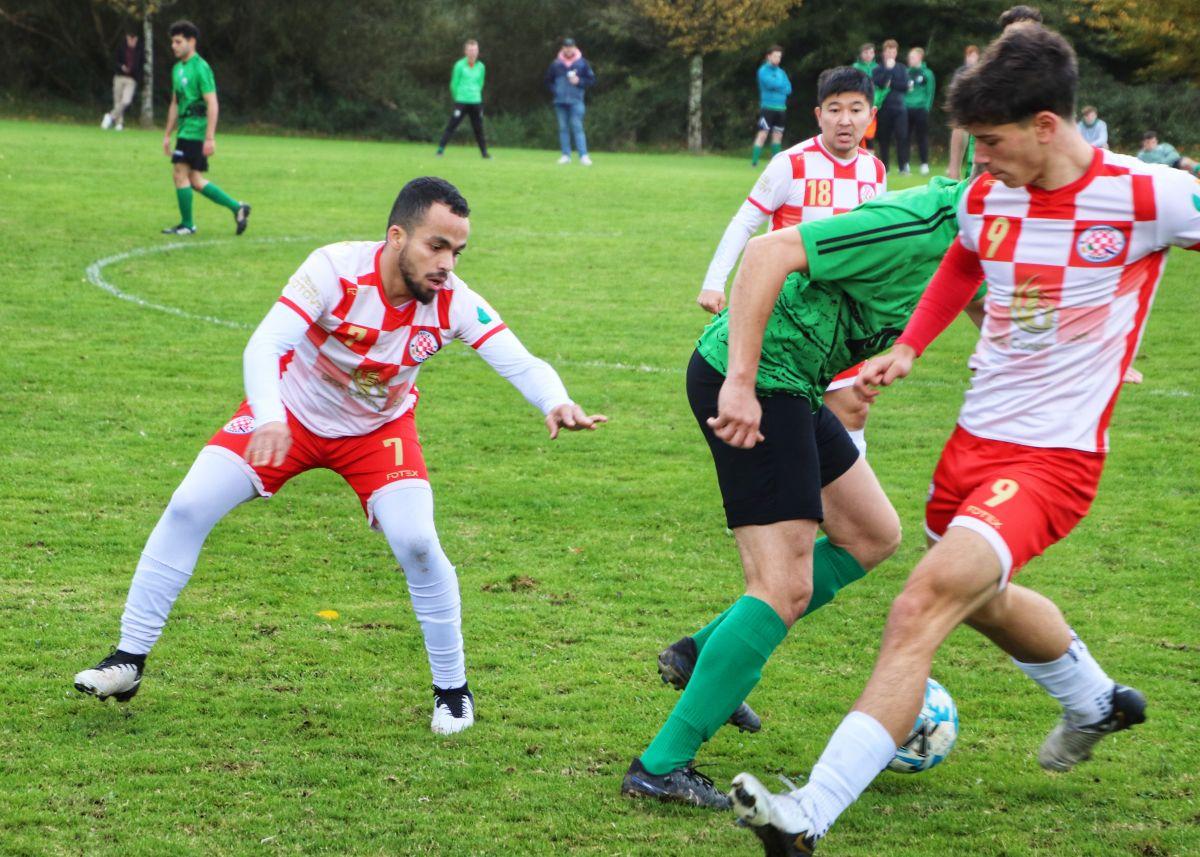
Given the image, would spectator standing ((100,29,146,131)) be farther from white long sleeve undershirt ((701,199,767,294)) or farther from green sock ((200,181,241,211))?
white long sleeve undershirt ((701,199,767,294))

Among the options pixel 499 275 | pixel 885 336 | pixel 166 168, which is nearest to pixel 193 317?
pixel 499 275

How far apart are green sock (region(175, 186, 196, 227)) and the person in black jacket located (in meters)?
15.4

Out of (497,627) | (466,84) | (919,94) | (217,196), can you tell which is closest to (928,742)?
(497,627)

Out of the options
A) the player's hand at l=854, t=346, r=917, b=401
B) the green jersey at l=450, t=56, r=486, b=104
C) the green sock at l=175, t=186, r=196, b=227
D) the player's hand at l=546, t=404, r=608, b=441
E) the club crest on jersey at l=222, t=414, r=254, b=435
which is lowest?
the green sock at l=175, t=186, r=196, b=227

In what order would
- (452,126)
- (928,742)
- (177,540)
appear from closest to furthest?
(928,742)
(177,540)
(452,126)

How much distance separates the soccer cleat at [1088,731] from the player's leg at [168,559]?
274 cm

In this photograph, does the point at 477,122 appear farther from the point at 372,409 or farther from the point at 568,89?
the point at 372,409

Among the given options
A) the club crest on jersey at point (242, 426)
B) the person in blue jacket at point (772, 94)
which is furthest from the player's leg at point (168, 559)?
the person in blue jacket at point (772, 94)

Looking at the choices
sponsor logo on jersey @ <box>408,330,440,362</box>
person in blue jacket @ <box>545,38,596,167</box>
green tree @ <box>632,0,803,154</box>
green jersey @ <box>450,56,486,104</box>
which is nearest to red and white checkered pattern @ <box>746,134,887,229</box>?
sponsor logo on jersey @ <box>408,330,440,362</box>

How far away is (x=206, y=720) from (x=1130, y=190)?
3318 millimetres

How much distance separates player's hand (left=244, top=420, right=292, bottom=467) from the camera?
4.15 m

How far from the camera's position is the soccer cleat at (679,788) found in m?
4.14

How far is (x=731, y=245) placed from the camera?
6949 mm

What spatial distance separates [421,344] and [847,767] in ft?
7.02
